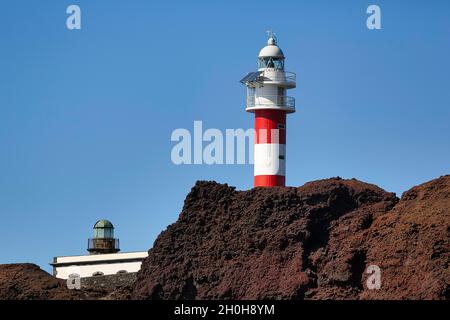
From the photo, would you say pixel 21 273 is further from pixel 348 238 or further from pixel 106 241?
pixel 106 241

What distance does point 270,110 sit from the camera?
64438 millimetres

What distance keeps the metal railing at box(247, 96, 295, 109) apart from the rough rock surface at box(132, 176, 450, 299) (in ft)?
26.2

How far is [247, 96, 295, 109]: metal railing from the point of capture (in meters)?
64.6

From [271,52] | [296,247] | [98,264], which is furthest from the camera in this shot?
[98,264]

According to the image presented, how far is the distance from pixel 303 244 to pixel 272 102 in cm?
1175

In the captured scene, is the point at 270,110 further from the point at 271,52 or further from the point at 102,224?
the point at 102,224

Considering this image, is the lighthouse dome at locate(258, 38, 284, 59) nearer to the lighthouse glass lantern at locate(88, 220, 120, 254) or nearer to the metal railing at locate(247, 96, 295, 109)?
the metal railing at locate(247, 96, 295, 109)

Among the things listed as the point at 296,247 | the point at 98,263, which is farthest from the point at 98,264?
the point at 296,247

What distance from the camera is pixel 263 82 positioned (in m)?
65.0

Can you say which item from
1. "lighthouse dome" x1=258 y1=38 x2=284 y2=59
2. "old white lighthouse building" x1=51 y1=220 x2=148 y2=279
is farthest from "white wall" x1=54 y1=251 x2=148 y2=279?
"lighthouse dome" x1=258 y1=38 x2=284 y2=59

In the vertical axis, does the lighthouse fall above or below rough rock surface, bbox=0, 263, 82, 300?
above
